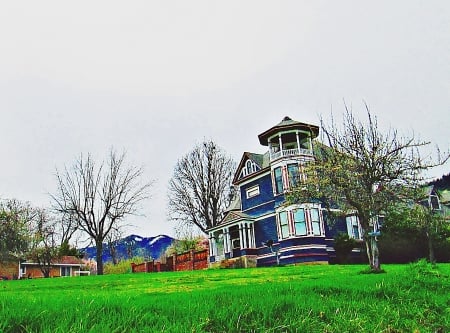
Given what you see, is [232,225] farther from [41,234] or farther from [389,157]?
[41,234]

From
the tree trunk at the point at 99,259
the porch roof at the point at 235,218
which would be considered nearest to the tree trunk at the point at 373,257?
the porch roof at the point at 235,218

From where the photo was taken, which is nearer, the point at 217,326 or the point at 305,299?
the point at 217,326

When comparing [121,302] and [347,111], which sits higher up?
[347,111]

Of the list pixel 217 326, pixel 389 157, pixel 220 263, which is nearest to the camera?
pixel 217 326

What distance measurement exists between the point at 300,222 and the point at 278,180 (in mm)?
3256

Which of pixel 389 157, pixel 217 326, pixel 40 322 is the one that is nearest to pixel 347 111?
pixel 389 157

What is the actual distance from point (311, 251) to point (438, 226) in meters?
7.75

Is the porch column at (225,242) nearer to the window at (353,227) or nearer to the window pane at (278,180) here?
the window pane at (278,180)

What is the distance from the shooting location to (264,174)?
33.0m

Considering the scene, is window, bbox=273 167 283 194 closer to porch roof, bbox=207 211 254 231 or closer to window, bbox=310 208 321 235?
window, bbox=310 208 321 235

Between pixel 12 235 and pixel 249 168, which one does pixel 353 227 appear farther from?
pixel 12 235

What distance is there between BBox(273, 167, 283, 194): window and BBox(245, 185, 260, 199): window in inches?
112

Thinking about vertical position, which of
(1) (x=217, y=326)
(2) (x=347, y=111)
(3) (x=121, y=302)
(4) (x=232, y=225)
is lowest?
(1) (x=217, y=326)

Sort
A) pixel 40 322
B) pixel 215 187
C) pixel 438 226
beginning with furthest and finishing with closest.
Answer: pixel 215 187 < pixel 438 226 < pixel 40 322
